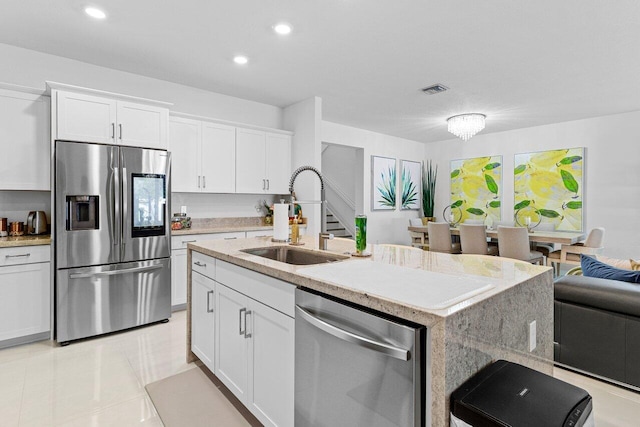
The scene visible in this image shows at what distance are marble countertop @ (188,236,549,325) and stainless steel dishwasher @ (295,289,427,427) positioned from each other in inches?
2.2

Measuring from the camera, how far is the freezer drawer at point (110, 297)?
2846mm

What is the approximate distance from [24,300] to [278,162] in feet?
9.93

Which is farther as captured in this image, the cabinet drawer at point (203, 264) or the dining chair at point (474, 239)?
the dining chair at point (474, 239)

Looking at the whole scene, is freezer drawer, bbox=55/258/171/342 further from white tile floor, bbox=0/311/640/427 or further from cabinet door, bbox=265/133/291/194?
cabinet door, bbox=265/133/291/194

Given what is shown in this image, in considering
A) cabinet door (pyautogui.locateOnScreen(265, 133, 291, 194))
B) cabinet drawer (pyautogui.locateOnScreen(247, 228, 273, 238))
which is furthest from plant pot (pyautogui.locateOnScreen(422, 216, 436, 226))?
cabinet drawer (pyautogui.locateOnScreen(247, 228, 273, 238))

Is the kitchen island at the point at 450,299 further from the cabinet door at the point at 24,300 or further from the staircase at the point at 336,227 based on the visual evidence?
the staircase at the point at 336,227

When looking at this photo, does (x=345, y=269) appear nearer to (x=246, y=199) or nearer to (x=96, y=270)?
(x=96, y=270)

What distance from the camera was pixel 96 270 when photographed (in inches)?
116

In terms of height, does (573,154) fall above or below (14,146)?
above

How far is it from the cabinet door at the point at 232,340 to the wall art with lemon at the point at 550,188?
5.94 metres

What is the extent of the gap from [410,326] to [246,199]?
392cm

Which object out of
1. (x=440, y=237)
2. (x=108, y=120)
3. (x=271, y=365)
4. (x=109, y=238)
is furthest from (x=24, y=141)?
(x=440, y=237)

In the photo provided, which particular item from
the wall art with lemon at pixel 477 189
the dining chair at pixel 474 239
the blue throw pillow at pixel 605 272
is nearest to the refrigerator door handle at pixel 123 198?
the blue throw pillow at pixel 605 272

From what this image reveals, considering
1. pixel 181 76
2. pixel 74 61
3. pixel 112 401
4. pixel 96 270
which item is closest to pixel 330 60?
pixel 181 76
